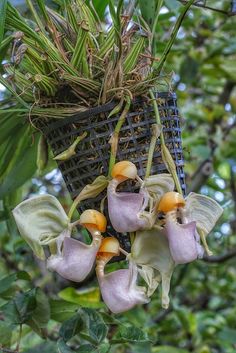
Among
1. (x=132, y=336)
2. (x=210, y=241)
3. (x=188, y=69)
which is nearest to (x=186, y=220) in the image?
(x=132, y=336)

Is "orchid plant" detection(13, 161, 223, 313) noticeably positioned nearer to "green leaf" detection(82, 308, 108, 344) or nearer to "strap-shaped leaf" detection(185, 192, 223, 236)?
"strap-shaped leaf" detection(185, 192, 223, 236)

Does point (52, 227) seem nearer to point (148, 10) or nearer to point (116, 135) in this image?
point (116, 135)

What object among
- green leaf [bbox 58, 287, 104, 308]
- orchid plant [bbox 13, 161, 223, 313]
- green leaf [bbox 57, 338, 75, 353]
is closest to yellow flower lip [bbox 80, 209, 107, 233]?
orchid plant [bbox 13, 161, 223, 313]

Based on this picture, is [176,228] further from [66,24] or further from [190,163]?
[190,163]

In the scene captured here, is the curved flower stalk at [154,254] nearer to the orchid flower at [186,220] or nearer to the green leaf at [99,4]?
the orchid flower at [186,220]

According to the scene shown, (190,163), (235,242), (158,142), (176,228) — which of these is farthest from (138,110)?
(235,242)
